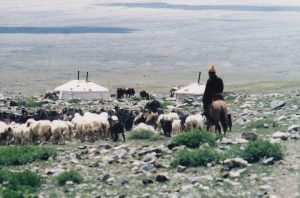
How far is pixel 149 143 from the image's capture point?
20.6 metres

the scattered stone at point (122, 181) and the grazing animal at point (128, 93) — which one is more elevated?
the scattered stone at point (122, 181)

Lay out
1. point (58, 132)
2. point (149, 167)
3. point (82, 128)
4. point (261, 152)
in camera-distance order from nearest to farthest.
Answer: point (261, 152), point (149, 167), point (58, 132), point (82, 128)

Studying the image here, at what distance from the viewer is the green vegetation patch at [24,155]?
1745 centimetres

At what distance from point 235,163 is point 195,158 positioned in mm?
925

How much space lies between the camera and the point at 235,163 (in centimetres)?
1483

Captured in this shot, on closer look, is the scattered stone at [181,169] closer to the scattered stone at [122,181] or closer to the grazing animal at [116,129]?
the scattered stone at [122,181]

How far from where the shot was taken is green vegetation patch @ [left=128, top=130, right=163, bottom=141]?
21578 millimetres

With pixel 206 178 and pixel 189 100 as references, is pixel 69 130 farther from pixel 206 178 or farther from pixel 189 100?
pixel 189 100

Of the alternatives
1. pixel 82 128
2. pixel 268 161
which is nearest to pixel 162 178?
pixel 268 161

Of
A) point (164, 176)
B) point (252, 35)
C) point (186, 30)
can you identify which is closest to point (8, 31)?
point (186, 30)

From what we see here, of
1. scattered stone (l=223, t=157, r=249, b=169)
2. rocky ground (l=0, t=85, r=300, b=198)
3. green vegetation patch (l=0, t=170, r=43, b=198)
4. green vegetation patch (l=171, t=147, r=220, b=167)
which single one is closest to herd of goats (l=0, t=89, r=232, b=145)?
rocky ground (l=0, t=85, r=300, b=198)

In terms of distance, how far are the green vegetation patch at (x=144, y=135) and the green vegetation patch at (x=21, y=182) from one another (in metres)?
6.52

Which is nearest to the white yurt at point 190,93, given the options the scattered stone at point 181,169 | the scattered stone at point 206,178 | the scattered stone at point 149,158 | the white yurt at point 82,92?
the white yurt at point 82,92

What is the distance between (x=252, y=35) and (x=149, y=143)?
114 m
